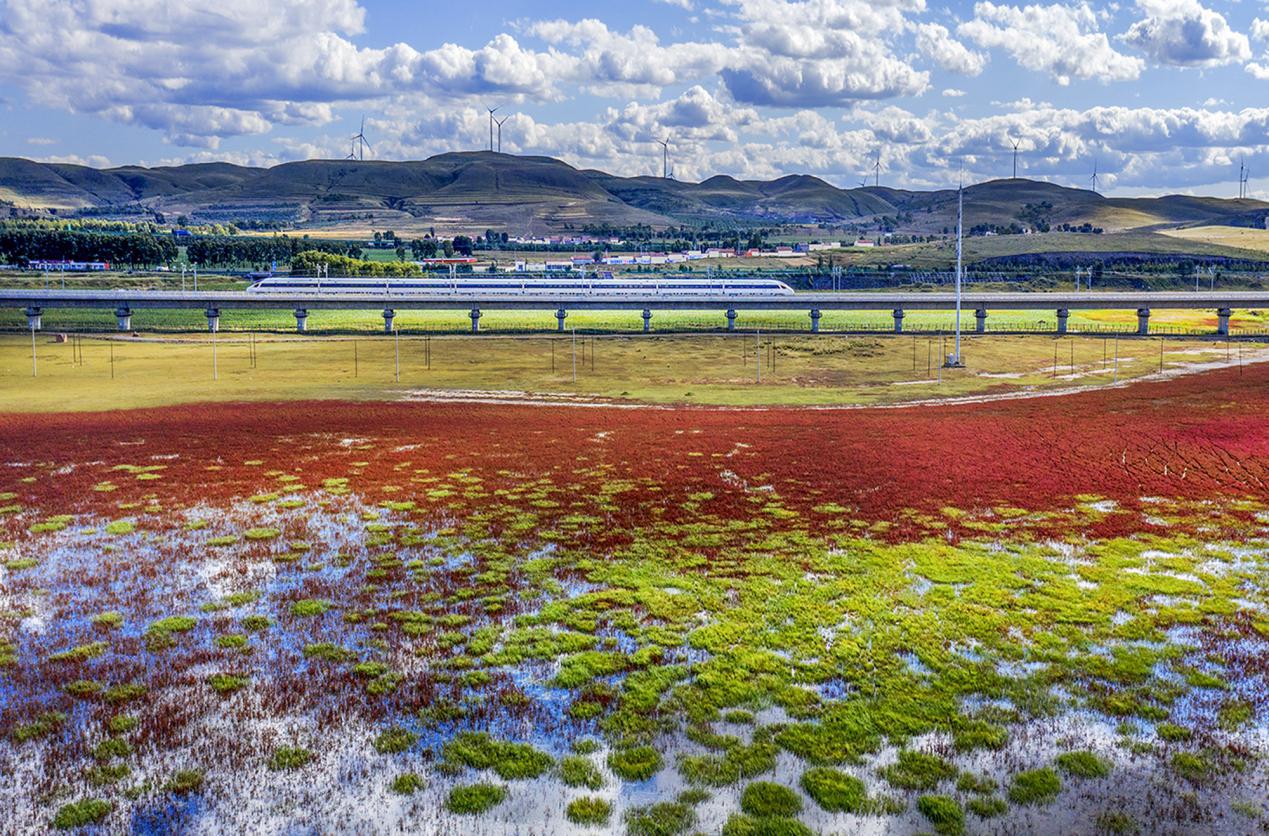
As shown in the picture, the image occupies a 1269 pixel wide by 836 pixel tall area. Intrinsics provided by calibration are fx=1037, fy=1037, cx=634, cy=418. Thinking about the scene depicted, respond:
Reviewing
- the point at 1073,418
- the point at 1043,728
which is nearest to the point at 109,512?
the point at 1043,728

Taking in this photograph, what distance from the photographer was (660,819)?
18.6 metres

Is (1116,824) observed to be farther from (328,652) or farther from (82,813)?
(82,813)

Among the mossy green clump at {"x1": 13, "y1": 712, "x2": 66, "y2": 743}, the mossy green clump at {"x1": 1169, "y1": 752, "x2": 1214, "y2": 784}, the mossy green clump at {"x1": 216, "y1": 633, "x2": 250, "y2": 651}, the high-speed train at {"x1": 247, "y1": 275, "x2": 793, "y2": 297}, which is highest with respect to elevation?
the high-speed train at {"x1": 247, "y1": 275, "x2": 793, "y2": 297}

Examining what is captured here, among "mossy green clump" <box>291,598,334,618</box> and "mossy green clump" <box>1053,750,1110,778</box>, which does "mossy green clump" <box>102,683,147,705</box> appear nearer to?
"mossy green clump" <box>291,598,334,618</box>

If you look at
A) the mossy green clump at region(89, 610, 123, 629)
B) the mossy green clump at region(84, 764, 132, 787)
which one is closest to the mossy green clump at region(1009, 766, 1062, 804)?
the mossy green clump at region(84, 764, 132, 787)

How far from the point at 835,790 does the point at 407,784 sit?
26.7 feet

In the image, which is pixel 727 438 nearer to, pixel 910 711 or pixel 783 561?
pixel 783 561

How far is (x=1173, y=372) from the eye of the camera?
3883 inches

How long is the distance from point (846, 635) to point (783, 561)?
667cm

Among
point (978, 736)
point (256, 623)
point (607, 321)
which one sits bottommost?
point (978, 736)

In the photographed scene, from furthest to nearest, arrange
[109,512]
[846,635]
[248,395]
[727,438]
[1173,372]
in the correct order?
[1173,372], [248,395], [727,438], [109,512], [846,635]

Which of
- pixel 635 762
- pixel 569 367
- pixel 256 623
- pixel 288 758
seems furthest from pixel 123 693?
pixel 569 367

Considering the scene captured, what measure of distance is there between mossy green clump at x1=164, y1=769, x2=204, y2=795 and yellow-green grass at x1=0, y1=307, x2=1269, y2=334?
125013 millimetres

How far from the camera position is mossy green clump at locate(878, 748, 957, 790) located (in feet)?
64.9
